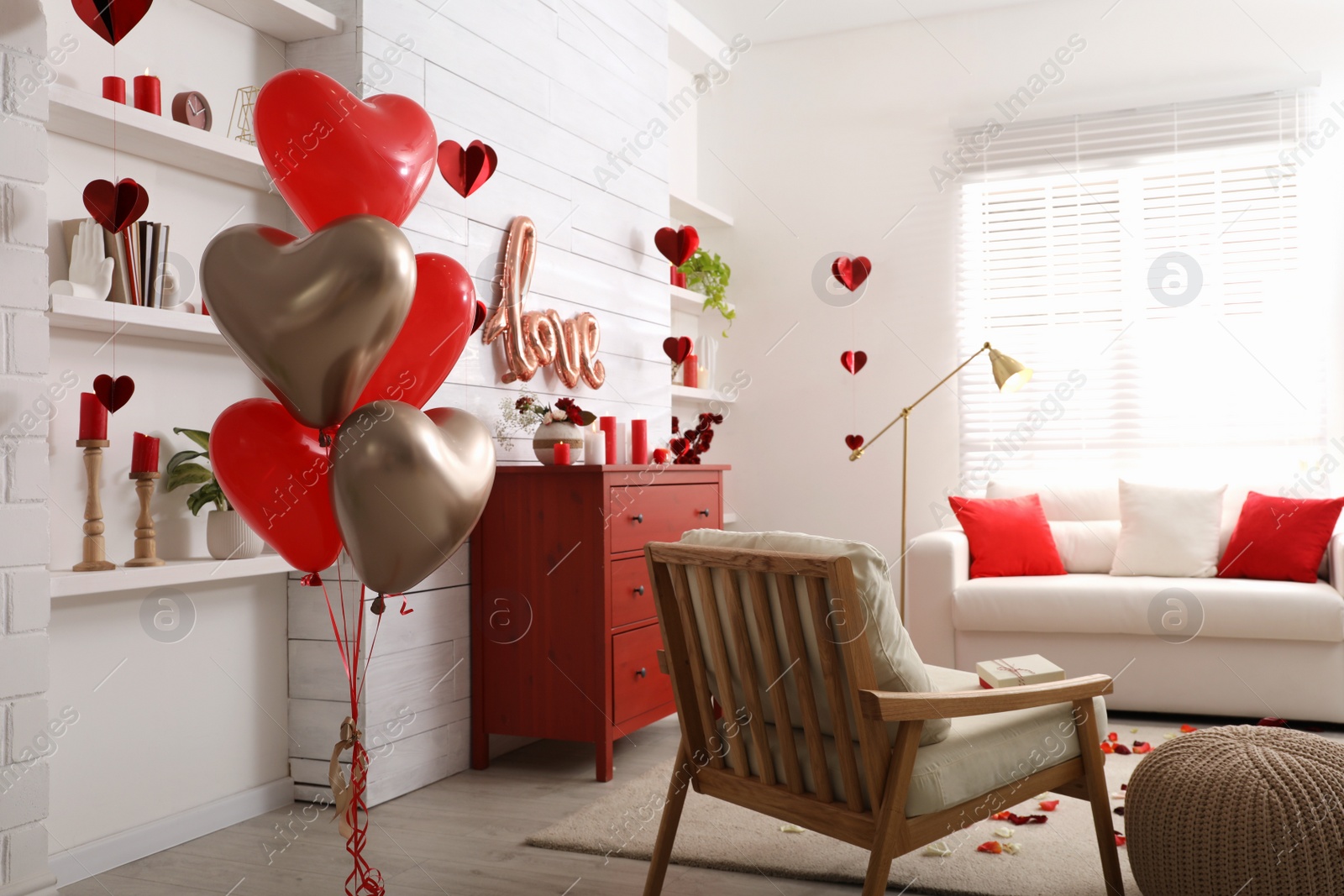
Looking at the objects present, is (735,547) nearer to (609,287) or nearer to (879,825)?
(879,825)

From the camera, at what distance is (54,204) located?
7.11 ft


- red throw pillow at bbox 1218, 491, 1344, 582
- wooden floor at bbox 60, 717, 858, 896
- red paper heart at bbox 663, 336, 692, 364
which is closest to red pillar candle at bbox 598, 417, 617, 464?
red paper heart at bbox 663, 336, 692, 364

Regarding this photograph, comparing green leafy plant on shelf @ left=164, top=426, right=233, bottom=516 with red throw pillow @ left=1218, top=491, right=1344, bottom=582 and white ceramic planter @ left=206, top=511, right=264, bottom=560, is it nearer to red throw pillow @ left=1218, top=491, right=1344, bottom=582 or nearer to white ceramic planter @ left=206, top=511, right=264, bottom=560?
white ceramic planter @ left=206, top=511, right=264, bottom=560

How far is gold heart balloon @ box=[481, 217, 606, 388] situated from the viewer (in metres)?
3.22

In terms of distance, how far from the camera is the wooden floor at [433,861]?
2.13 metres

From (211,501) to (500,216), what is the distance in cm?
130

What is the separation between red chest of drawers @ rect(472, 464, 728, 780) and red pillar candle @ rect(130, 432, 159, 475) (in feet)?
3.42

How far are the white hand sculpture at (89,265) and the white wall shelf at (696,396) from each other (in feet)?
9.12

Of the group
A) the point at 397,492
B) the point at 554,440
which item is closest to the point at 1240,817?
the point at 397,492

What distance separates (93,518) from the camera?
2.14 meters

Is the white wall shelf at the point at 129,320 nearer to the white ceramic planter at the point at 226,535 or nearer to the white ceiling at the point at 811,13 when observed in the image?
the white ceramic planter at the point at 226,535

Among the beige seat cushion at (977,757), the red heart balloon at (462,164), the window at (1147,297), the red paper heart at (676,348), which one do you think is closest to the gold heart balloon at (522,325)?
the red heart balloon at (462,164)

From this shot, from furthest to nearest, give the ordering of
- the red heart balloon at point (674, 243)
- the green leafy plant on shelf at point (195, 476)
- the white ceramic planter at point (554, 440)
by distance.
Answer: the red heart balloon at point (674, 243) < the white ceramic planter at point (554, 440) < the green leafy plant on shelf at point (195, 476)

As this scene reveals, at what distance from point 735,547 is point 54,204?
1.61 metres
